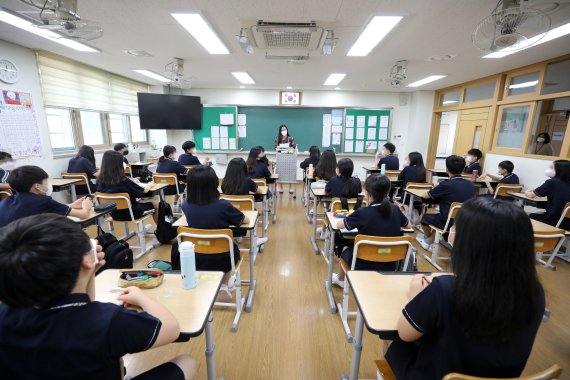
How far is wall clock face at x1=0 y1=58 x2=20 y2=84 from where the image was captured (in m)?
3.68

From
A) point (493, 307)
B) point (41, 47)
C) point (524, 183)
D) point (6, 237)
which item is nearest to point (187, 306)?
point (6, 237)

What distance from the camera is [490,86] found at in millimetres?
5613

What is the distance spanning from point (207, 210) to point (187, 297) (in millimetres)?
926

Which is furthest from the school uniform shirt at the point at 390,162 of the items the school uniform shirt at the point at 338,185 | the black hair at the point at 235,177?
the black hair at the point at 235,177

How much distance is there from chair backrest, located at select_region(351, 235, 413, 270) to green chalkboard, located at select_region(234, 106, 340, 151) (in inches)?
252

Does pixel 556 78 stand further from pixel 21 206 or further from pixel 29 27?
pixel 29 27

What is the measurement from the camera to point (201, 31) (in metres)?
3.26

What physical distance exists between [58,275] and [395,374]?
1.29 meters

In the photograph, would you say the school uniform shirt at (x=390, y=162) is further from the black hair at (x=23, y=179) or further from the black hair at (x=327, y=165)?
the black hair at (x=23, y=179)

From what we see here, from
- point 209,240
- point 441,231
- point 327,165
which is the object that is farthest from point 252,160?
point 441,231

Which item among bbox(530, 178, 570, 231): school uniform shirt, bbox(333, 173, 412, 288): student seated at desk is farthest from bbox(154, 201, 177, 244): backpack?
bbox(530, 178, 570, 231): school uniform shirt

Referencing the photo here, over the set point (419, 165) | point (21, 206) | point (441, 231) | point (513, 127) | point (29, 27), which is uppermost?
point (29, 27)

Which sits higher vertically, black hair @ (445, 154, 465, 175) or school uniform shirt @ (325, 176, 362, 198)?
black hair @ (445, 154, 465, 175)

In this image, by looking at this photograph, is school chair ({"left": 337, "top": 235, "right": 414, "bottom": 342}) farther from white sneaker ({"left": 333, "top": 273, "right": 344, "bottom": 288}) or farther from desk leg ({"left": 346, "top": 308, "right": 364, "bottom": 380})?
white sneaker ({"left": 333, "top": 273, "right": 344, "bottom": 288})
